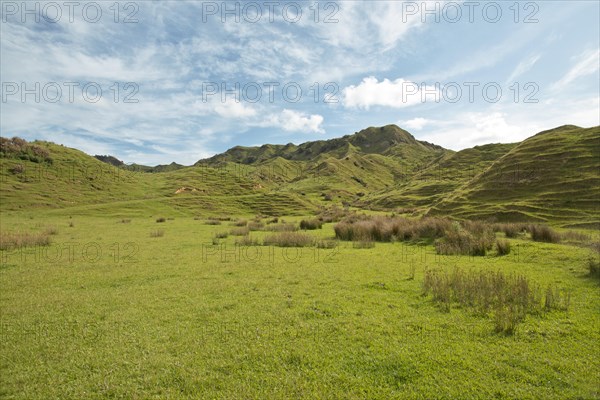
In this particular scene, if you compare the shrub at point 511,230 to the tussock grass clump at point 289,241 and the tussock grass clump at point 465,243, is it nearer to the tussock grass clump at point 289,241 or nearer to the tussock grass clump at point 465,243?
the tussock grass clump at point 465,243

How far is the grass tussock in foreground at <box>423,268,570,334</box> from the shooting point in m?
7.90

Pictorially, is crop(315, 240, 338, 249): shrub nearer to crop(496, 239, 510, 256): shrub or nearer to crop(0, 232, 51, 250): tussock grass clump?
crop(496, 239, 510, 256): shrub

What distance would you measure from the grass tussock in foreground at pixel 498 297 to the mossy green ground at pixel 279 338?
0.30 metres

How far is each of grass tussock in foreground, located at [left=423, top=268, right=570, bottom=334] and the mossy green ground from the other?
1.00ft

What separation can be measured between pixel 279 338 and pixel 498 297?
Result: 6650mm

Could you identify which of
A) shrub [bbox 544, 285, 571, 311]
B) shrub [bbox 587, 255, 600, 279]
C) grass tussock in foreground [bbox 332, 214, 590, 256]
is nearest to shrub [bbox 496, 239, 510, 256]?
grass tussock in foreground [bbox 332, 214, 590, 256]

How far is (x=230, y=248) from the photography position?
2050 cm

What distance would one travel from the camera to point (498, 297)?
912cm

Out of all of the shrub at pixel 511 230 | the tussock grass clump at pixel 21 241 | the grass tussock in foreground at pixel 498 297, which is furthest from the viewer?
the shrub at pixel 511 230

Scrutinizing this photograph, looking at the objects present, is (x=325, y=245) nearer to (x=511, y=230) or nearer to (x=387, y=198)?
(x=511, y=230)

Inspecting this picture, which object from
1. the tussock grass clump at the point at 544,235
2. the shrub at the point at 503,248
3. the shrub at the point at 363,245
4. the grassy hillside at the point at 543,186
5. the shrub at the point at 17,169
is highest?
the shrub at the point at 17,169

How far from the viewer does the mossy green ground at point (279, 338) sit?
556 cm

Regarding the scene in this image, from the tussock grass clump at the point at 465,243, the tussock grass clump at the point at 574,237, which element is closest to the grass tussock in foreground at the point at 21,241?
the tussock grass clump at the point at 465,243

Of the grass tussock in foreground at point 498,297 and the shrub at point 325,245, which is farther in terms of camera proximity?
the shrub at point 325,245
